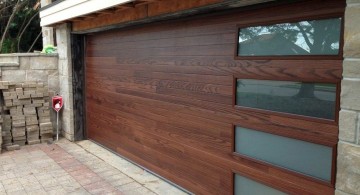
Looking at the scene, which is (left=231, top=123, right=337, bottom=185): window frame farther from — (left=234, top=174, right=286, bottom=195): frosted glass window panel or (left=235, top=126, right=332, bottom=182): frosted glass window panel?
(left=234, top=174, right=286, bottom=195): frosted glass window panel

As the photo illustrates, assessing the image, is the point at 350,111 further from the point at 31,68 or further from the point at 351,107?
the point at 31,68

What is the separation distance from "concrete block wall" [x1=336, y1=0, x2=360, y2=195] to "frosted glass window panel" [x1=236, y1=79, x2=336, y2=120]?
34 cm

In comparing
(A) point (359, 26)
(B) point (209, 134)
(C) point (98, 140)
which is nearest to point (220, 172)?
(B) point (209, 134)

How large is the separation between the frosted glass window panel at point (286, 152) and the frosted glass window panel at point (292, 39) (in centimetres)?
71

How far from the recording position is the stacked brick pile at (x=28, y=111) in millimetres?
6078

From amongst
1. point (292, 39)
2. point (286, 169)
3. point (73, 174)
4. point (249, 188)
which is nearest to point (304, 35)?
point (292, 39)

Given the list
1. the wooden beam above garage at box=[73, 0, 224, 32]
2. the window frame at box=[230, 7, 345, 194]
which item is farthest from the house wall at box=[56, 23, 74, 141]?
the window frame at box=[230, 7, 345, 194]

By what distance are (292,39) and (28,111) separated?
5.26 m

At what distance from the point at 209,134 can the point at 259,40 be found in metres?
1.18

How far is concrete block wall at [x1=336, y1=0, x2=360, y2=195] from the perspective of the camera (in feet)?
6.31

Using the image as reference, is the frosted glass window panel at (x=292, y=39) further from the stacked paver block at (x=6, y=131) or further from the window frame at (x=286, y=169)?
the stacked paver block at (x=6, y=131)

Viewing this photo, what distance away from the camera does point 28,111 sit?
6203mm

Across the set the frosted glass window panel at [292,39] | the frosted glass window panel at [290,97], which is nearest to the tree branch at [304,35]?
the frosted glass window panel at [292,39]

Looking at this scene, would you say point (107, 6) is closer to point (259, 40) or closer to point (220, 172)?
point (259, 40)
